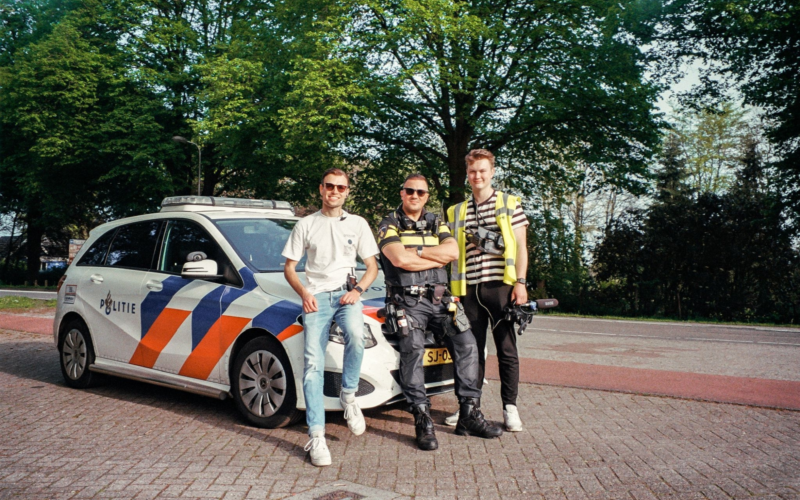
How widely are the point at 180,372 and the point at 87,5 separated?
28.2m

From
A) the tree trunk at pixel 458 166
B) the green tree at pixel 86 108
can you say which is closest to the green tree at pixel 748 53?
the tree trunk at pixel 458 166

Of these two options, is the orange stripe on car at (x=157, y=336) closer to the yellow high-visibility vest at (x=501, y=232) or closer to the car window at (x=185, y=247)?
the car window at (x=185, y=247)

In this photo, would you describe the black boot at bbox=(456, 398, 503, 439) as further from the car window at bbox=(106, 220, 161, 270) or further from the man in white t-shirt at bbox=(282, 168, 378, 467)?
the car window at bbox=(106, 220, 161, 270)

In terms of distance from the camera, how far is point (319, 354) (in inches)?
188

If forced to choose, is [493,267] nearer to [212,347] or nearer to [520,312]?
[520,312]

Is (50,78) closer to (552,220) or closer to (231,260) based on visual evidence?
(552,220)

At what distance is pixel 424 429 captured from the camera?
4934 mm

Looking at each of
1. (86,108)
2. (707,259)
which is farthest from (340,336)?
(86,108)

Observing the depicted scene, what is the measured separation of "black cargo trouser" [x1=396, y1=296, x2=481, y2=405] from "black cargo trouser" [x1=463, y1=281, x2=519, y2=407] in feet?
0.72

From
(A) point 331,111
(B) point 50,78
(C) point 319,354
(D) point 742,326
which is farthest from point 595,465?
(B) point 50,78

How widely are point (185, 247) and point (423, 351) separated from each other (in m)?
2.54

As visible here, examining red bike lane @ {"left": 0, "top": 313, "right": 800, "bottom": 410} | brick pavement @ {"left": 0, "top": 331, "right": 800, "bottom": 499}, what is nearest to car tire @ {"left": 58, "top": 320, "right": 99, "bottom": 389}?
brick pavement @ {"left": 0, "top": 331, "right": 800, "bottom": 499}

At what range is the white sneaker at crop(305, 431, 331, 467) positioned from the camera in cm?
450

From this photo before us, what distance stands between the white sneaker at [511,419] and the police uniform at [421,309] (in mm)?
363
